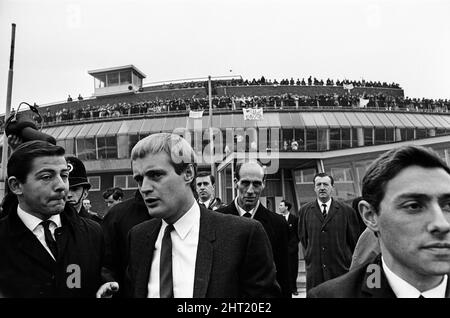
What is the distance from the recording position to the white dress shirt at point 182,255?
2561mm

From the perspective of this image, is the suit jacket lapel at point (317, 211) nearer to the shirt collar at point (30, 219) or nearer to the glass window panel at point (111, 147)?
the shirt collar at point (30, 219)

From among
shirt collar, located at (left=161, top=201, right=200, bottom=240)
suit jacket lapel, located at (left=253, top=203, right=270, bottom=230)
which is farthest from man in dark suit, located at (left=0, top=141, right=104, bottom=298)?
suit jacket lapel, located at (left=253, top=203, right=270, bottom=230)

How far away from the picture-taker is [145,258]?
8.82ft

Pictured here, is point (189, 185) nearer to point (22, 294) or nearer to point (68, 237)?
point (68, 237)

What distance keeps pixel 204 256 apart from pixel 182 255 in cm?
12

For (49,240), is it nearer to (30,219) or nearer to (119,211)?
(30,219)

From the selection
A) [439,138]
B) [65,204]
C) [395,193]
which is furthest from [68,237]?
[439,138]

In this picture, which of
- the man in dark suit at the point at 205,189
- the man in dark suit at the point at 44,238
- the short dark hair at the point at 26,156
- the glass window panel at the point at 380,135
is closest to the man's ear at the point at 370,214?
the man in dark suit at the point at 44,238

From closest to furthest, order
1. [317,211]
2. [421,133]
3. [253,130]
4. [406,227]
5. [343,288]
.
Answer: [406,227] < [343,288] < [317,211] < [253,130] < [421,133]

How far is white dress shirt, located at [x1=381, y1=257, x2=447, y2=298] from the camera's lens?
2.02 metres

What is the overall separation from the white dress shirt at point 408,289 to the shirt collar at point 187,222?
1085 mm

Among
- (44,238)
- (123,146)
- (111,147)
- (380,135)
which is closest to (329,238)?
(44,238)

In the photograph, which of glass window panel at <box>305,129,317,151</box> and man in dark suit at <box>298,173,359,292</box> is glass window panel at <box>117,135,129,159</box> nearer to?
glass window panel at <box>305,129,317,151</box>
